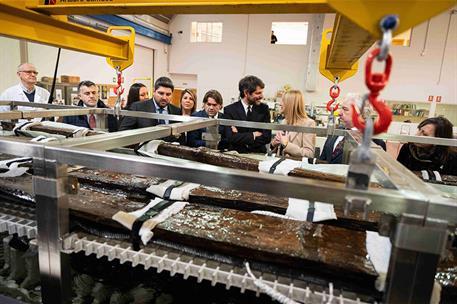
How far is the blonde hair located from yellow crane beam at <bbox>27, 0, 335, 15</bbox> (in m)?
1.41

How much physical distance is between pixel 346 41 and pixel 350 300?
33.2 inches

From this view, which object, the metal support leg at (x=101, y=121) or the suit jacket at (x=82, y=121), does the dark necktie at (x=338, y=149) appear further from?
the suit jacket at (x=82, y=121)

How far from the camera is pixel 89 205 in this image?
907mm

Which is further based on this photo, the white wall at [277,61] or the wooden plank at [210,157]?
the white wall at [277,61]

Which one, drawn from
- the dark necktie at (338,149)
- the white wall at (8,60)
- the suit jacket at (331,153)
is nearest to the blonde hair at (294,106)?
the suit jacket at (331,153)

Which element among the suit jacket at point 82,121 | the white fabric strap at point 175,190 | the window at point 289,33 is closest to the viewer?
the white fabric strap at point 175,190

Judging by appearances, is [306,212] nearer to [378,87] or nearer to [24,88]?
[378,87]

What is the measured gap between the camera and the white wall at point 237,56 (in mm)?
7629

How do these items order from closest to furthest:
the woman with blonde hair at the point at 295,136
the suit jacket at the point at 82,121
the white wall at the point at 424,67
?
1. the woman with blonde hair at the point at 295,136
2. the suit jacket at the point at 82,121
3. the white wall at the point at 424,67

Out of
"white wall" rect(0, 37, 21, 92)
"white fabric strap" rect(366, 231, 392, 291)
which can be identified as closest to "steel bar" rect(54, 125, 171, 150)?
"white fabric strap" rect(366, 231, 392, 291)

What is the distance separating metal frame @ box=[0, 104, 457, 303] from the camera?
0.54 m

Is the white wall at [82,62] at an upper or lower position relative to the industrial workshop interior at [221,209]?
upper

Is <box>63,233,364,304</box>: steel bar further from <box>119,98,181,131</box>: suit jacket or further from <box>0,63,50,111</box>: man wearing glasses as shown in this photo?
<box>0,63,50,111</box>: man wearing glasses

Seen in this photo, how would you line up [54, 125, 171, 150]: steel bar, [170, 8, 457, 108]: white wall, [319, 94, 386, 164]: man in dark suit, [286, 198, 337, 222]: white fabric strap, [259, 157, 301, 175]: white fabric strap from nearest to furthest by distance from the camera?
[54, 125, 171, 150]: steel bar < [286, 198, 337, 222]: white fabric strap < [259, 157, 301, 175]: white fabric strap < [319, 94, 386, 164]: man in dark suit < [170, 8, 457, 108]: white wall
